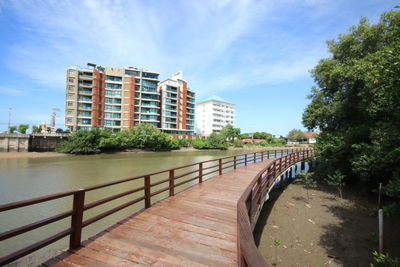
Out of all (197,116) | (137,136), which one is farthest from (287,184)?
(197,116)

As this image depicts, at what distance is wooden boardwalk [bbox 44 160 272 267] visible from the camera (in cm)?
270

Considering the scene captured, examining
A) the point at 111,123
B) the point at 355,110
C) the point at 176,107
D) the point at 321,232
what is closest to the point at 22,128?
the point at 111,123

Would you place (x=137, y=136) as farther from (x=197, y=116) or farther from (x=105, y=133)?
(x=197, y=116)

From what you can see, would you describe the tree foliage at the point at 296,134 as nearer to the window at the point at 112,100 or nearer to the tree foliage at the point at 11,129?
the window at the point at 112,100

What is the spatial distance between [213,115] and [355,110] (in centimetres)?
7784

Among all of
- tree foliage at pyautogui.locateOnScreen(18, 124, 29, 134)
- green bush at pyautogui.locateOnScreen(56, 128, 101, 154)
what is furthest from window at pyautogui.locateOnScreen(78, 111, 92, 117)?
tree foliage at pyautogui.locateOnScreen(18, 124, 29, 134)

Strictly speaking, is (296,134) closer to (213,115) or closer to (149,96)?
(213,115)

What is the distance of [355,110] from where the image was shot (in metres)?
11.4

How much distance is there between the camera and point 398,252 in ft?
17.0

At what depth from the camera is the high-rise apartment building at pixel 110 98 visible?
148 ft

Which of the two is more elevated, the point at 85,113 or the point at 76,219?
the point at 85,113

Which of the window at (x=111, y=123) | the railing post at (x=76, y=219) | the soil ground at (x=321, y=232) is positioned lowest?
the soil ground at (x=321, y=232)

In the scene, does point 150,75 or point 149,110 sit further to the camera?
point 150,75

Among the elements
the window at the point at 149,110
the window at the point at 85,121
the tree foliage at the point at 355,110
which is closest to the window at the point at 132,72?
the window at the point at 149,110
